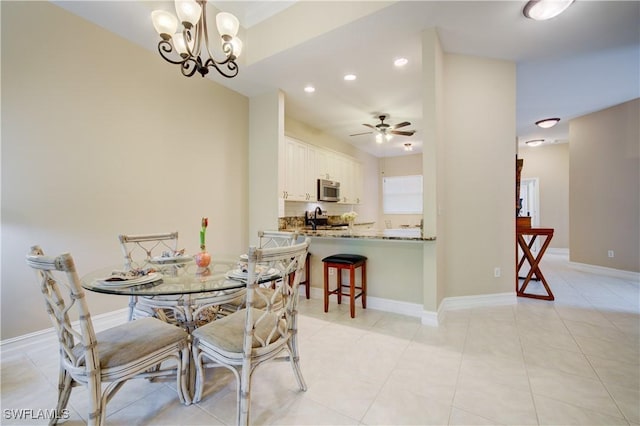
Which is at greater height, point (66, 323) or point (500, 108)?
point (500, 108)

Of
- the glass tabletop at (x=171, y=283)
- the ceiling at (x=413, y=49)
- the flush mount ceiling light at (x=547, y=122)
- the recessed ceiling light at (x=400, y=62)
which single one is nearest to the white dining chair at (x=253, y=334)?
the glass tabletop at (x=171, y=283)

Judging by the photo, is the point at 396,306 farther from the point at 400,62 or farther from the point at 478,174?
the point at 400,62

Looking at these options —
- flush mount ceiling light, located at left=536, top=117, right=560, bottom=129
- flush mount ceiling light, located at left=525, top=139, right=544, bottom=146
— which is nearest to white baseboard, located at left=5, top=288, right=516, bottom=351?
flush mount ceiling light, located at left=536, top=117, right=560, bottom=129

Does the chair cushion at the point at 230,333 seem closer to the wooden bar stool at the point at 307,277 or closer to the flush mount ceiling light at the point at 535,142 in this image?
the wooden bar stool at the point at 307,277

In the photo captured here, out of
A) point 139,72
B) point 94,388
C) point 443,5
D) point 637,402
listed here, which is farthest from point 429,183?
point 139,72

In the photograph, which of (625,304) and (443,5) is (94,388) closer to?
(443,5)

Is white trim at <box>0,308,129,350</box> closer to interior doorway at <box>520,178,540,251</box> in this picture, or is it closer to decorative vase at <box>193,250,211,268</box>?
decorative vase at <box>193,250,211,268</box>

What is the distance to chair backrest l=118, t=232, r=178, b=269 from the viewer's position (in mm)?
2328

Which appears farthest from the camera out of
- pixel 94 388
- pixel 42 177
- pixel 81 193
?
pixel 81 193

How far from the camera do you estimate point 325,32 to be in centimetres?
274

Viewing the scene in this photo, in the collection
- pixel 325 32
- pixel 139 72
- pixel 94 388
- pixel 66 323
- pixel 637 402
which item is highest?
pixel 325 32

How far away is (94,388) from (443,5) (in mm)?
3538

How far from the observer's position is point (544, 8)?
94.6 inches

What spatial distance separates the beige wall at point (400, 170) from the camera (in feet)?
26.1
